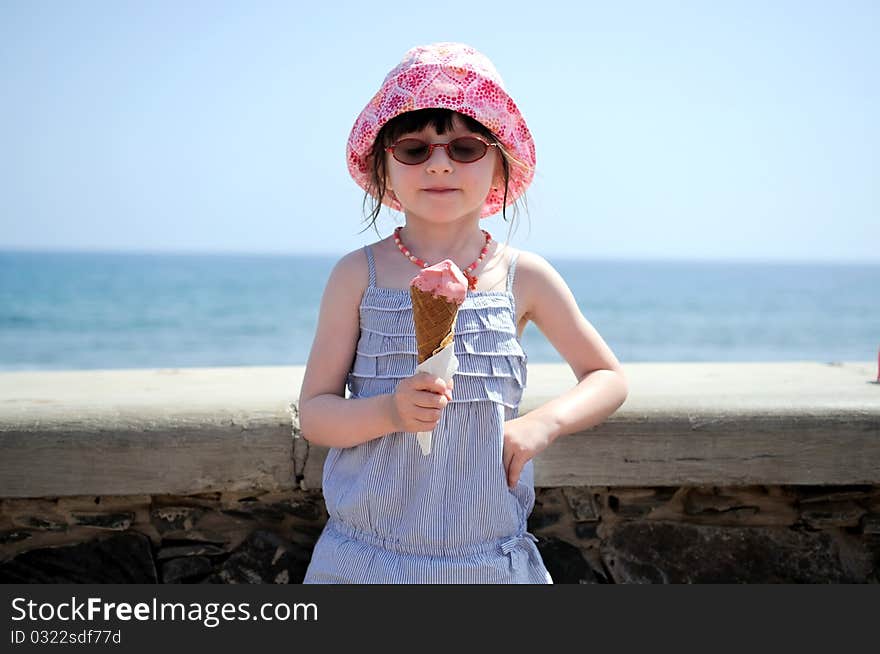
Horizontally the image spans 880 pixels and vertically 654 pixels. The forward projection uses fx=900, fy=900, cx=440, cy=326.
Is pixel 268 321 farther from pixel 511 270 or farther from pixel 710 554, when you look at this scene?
pixel 511 270

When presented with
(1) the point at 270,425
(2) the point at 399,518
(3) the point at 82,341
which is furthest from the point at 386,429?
(3) the point at 82,341

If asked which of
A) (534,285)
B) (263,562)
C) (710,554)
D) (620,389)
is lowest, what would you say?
(710,554)

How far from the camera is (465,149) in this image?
2.41m

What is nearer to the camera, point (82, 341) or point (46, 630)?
point (46, 630)

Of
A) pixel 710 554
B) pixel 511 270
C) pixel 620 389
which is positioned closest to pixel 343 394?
pixel 511 270

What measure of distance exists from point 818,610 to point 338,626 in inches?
57.4

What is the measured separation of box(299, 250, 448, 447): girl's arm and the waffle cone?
0.09 m

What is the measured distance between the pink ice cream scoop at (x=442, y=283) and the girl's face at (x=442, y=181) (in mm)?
448

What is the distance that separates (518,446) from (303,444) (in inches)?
29.8

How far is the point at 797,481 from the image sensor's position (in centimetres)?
296

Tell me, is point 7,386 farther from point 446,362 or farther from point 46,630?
point 446,362

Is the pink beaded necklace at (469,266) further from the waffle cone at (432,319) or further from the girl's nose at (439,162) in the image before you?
the waffle cone at (432,319)

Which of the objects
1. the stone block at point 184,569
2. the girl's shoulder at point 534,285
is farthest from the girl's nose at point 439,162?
the stone block at point 184,569

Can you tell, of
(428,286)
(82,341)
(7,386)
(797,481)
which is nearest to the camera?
(428,286)
